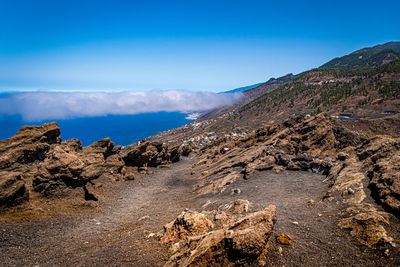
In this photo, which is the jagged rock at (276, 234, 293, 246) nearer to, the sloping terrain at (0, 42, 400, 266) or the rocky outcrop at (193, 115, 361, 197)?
the sloping terrain at (0, 42, 400, 266)

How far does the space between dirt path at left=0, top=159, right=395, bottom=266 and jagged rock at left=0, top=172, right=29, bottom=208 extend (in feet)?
6.35

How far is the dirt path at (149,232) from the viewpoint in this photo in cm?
612

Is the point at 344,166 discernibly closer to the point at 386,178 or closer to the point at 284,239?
the point at 386,178

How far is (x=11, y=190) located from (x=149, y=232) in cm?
894

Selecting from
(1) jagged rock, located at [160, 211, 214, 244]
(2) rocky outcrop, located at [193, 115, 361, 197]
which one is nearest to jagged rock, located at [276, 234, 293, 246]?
(1) jagged rock, located at [160, 211, 214, 244]

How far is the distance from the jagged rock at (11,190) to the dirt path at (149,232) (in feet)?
6.35

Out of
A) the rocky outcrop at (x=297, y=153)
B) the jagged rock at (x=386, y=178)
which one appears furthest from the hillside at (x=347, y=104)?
the jagged rock at (x=386, y=178)

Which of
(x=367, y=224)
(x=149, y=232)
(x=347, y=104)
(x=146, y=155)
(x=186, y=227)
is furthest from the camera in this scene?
(x=347, y=104)

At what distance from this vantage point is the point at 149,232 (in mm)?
9680

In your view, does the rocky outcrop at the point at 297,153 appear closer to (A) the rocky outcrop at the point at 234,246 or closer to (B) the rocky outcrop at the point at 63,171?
(A) the rocky outcrop at the point at 234,246

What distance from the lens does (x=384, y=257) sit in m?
5.54

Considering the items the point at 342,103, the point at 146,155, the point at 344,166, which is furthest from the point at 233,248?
the point at 342,103

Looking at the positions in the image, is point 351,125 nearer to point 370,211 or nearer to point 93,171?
point 370,211

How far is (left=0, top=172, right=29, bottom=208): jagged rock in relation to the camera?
10.8m
